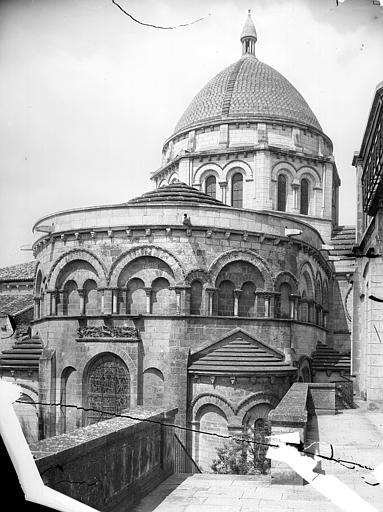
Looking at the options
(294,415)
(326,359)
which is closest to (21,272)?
(326,359)

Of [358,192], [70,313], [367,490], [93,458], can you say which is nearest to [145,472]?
[93,458]

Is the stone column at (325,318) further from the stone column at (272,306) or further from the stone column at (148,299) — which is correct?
the stone column at (148,299)

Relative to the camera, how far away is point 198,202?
16.2 m

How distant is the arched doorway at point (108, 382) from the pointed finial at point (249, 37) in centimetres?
1101

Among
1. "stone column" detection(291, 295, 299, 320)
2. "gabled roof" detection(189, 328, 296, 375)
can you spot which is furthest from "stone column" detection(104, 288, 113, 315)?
"stone column" detection(291, 295, 299, 320)

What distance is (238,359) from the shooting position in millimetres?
14977

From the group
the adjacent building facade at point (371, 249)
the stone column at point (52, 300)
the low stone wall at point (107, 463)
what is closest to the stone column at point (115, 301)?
the stone column at point (52, 300)

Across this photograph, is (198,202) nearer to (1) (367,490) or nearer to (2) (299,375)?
(2) (299,375)

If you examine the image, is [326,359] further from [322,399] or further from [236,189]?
[236,189]

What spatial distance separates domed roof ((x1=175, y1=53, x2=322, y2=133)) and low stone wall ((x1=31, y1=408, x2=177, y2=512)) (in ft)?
8.83

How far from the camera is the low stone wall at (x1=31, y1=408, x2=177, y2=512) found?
4477 mm

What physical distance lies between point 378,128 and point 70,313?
1150 centimetres

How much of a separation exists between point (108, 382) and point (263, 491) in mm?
10808

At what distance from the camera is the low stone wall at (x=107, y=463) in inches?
176
